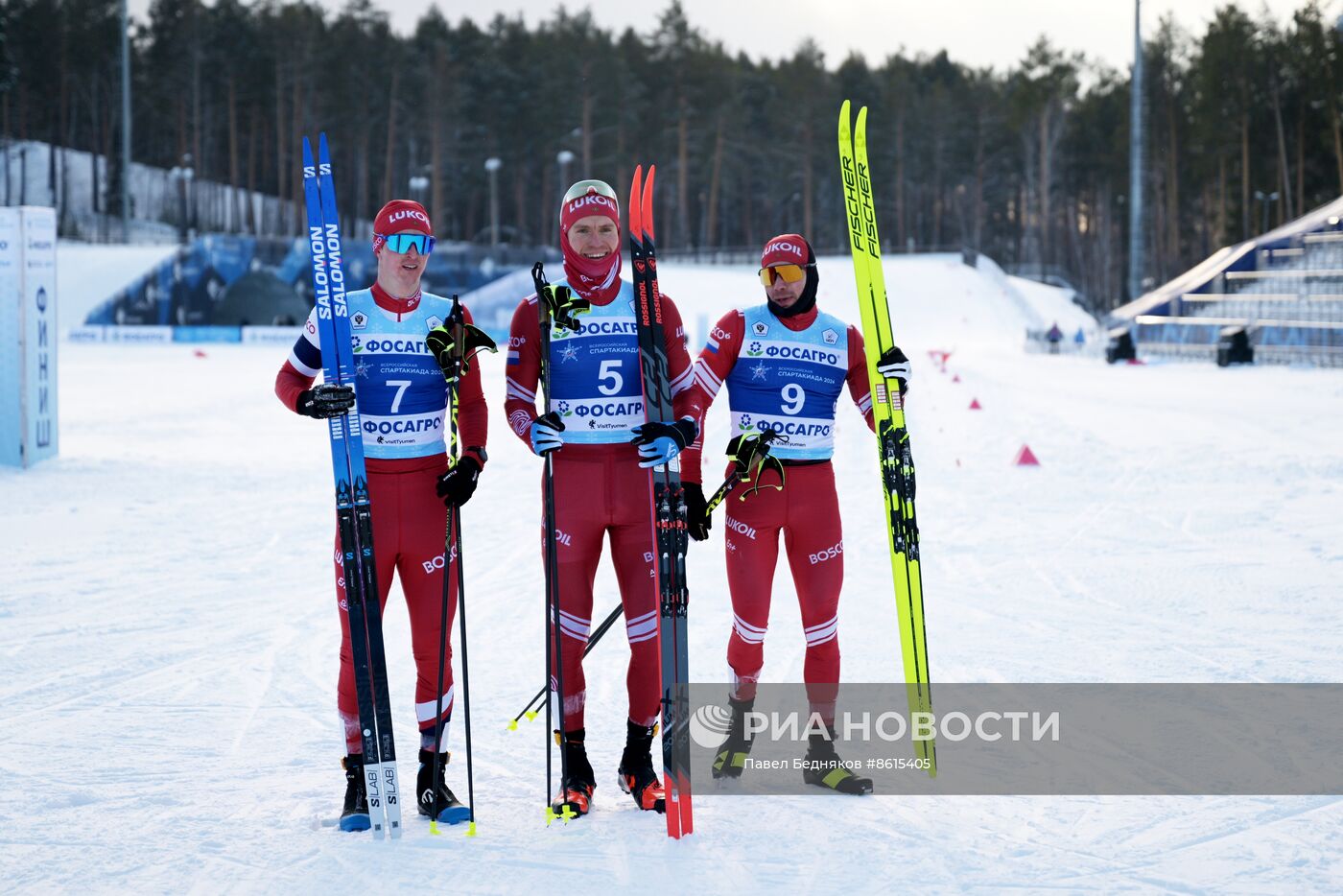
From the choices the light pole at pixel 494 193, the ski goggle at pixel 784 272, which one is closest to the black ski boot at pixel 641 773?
the ski goggle at pixel 784 272

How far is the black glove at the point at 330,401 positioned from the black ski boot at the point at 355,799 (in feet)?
3.70

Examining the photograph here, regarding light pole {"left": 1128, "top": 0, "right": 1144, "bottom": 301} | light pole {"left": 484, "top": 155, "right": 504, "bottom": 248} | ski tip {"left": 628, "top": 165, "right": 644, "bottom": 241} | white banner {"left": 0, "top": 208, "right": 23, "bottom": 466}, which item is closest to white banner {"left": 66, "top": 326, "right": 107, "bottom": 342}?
light pole {"left": 484, "top": 155, "right": 504, "bottom": 248}

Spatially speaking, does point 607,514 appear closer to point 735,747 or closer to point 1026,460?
point 735,747

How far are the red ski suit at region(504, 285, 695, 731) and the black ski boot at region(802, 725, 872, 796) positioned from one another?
2.04 feet

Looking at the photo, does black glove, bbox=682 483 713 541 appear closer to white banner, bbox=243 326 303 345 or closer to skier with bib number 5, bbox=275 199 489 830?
skier with bib number 5, bbox=275 199 489 830

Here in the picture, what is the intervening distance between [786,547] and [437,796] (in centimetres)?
143

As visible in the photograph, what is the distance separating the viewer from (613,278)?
423 centimetres

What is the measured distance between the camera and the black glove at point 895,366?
4480 mm

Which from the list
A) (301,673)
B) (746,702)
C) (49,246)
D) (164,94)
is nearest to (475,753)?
(746,702)

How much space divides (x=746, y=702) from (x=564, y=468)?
1104mm

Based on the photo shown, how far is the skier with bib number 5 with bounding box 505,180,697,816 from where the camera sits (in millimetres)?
4168

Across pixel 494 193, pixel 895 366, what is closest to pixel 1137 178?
pixel 494 193

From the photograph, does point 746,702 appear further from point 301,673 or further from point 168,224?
point 168,224

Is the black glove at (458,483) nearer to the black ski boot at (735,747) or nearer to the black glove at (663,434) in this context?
the black glove at (663,434)
